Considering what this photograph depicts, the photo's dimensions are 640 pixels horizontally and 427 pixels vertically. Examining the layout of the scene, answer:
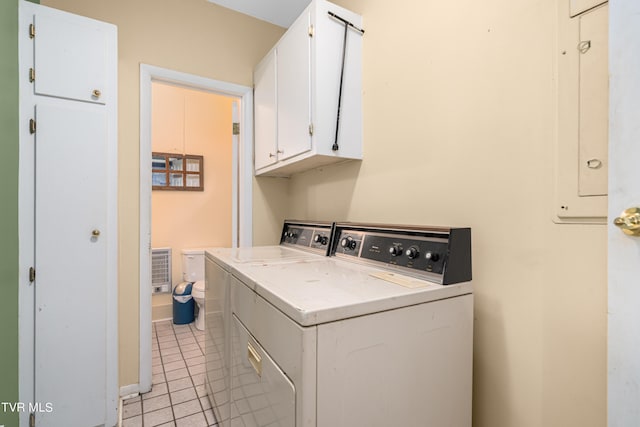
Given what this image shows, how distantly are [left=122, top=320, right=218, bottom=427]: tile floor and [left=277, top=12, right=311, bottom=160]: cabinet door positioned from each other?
5.52 feet

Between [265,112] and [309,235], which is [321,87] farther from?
[309,235]

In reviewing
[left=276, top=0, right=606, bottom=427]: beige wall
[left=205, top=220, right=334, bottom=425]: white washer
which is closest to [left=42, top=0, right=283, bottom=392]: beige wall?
[left=205, top=220, right=334, bottom=425]: white washer

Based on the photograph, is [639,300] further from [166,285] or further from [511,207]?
[166,285]

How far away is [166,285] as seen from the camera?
10.7 feet

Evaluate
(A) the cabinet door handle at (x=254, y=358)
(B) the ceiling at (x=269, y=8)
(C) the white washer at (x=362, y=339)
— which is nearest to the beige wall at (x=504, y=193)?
(C) the white washer at (x=362, y=339)

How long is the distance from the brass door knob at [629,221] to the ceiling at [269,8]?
2.36 meters

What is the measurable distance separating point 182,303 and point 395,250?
2749 millimetres

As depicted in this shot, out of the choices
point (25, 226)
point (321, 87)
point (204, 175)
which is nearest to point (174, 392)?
point (25, 226)

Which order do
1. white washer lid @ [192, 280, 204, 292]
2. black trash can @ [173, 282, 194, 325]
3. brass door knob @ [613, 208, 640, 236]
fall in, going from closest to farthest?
brass door knob @ [613, 208, 640, 236] → white washer lid @ [192, 280, 204, 292] → black trash can @ [173, 282, 194, 325]

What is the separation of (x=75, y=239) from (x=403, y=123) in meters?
1.80

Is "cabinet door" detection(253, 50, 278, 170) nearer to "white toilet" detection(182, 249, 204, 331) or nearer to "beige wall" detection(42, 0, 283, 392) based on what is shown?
"beige wall" detection(42, 0, 283, 392)

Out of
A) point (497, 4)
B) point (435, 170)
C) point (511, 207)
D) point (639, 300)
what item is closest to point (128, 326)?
point (435, 170)

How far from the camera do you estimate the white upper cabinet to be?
1570 millimetres

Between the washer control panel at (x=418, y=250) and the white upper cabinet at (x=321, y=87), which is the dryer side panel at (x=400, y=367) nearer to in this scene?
the washer control panel at (x=418, y=250)
